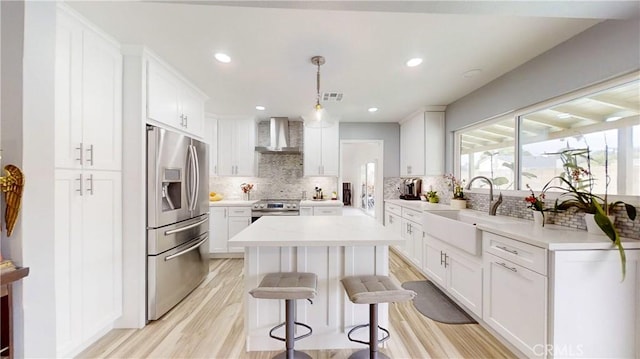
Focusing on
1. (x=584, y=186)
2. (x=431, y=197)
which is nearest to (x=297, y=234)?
(x=584, y=186)

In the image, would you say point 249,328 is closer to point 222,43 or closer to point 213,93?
point 222,43

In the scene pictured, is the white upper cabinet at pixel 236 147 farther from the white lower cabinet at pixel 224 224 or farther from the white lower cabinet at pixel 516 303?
the white lower cabinet at pixel 516 303

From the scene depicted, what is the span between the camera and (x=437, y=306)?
254 cm

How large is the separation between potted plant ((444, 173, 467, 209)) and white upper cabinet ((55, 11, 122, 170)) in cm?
385

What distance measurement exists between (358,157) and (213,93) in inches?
243

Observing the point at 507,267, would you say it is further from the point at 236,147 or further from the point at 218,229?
the point at 236,147

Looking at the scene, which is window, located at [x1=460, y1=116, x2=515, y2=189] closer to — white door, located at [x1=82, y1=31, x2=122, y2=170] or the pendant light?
the pendant light

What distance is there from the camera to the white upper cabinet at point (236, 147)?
4496 millimetres

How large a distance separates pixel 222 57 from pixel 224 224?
271 cm

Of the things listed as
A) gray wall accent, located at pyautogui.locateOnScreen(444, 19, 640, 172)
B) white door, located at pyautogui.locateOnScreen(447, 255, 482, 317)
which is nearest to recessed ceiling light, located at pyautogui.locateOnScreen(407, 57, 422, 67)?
gray wall accent, located at pyautogui.locateOnScreen(444, 19, 640, 172)

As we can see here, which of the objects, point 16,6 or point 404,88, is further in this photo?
point 404,88

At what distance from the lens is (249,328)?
1.84 m

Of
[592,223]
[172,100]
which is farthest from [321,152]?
[592,223]

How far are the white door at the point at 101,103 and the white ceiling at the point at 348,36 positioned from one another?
178mm
